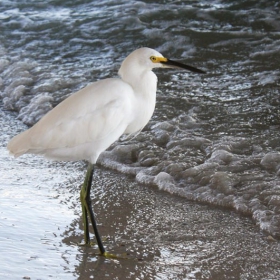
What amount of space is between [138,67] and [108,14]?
19.0 ft

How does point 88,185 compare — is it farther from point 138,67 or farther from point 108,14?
point 108,14

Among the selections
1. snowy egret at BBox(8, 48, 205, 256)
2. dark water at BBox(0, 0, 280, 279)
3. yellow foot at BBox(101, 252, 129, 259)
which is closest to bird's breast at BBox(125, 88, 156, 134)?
snowy egret at BBox(8, 48, 205, 256)

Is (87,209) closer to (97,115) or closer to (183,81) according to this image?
(97,115)

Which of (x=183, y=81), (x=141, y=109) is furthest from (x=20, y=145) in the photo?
(x=183, y=81)

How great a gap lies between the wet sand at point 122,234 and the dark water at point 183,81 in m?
0.17

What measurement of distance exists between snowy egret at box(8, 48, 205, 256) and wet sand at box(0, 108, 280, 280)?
175 millimetres

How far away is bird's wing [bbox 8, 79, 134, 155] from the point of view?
3342 mm

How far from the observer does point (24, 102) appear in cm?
617

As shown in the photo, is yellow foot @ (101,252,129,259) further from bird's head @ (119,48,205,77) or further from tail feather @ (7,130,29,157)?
bird's head @ (119,48,205,77)

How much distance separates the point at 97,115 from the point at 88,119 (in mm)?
47

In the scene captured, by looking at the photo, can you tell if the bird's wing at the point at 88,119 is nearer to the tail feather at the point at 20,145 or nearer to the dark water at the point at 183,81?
the tail feather at the point at 20,145

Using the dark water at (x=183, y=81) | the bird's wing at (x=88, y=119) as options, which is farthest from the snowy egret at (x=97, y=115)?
the dark water at (x=183, y=81)

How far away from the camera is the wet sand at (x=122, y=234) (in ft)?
10.2

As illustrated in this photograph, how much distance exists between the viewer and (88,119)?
336cm
